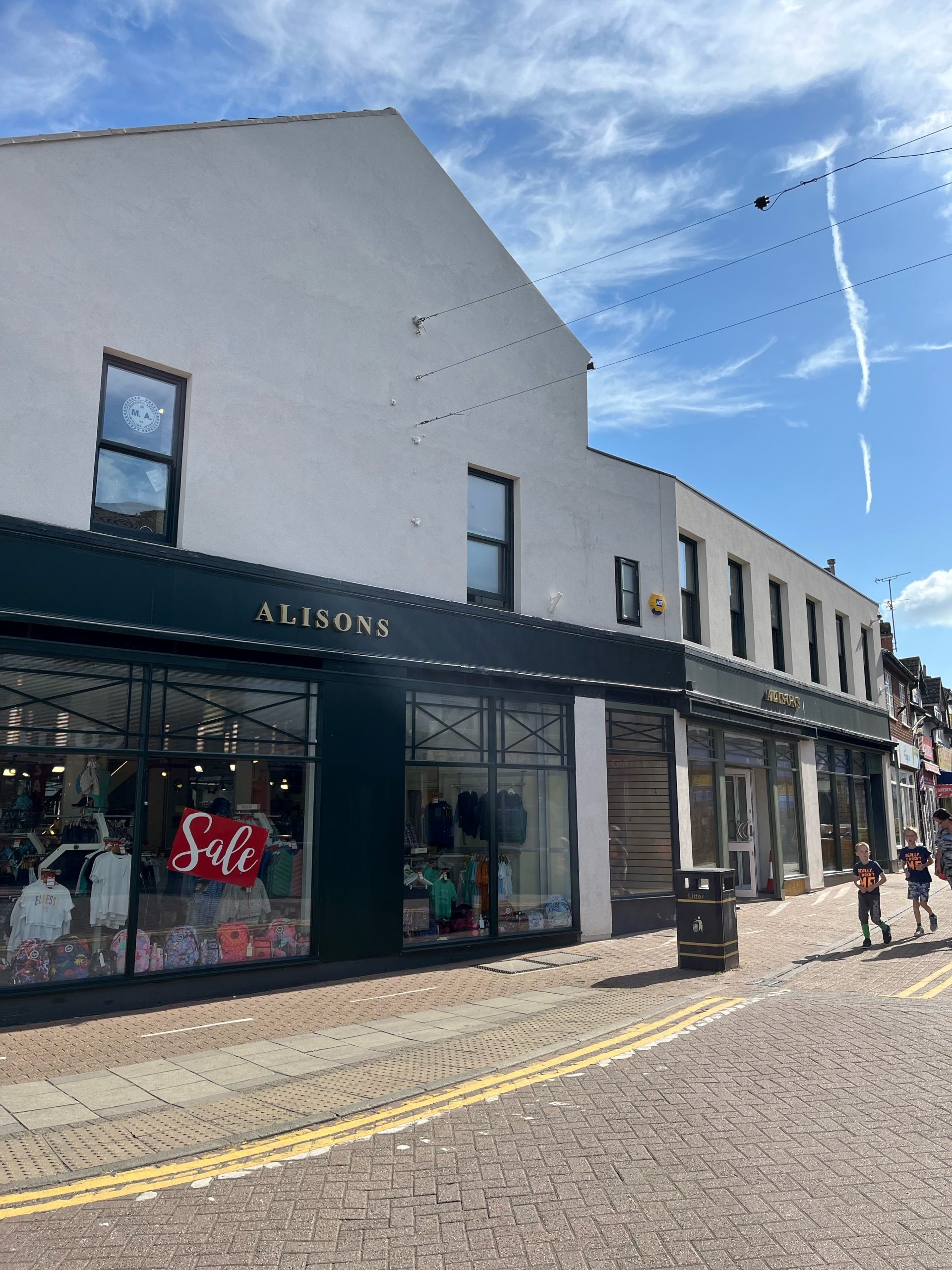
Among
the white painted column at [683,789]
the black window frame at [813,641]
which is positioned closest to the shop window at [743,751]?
the white painted column at [683,789]

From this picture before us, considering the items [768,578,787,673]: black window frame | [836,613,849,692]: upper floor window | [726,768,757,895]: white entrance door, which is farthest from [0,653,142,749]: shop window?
[836,613,849,692]: upper floor window

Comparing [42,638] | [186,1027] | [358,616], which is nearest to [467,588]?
[358,616]

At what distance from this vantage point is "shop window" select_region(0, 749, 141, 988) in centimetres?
920

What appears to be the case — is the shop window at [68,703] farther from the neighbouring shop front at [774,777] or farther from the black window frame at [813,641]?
the black window frame at [813,641]

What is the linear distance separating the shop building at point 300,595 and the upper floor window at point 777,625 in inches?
250

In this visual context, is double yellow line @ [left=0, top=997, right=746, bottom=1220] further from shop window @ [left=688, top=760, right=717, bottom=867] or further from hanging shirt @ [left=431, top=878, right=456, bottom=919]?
shop window @ [left=688, top=760, right=717, bottom=867]

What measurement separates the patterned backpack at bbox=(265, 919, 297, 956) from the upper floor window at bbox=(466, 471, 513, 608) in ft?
17.5

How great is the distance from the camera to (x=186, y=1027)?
359 inches

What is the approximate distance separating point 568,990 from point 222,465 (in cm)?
738

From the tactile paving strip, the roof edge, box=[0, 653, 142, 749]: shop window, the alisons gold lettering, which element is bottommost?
the tactile paving strip

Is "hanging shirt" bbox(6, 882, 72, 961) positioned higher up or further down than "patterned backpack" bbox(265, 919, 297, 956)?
higher up

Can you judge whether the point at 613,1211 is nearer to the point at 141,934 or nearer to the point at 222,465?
the point at 141,934

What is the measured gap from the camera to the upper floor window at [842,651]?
27047 millimetres

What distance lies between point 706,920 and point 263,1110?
7.07 meters
